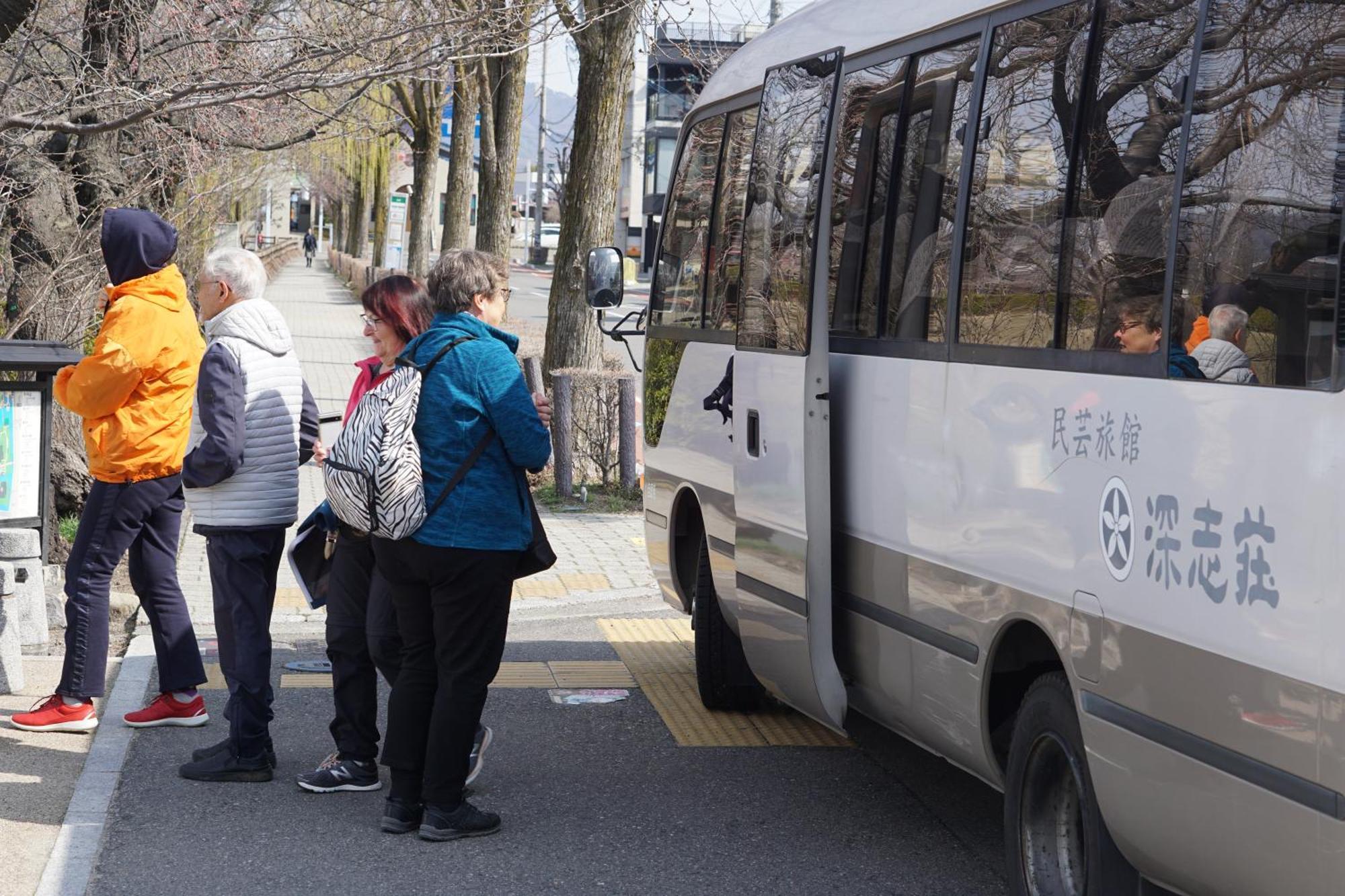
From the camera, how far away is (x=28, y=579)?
7.48 meters

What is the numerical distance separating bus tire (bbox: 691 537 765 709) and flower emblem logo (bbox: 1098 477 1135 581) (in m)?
3.00

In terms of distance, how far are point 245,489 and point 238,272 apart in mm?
762

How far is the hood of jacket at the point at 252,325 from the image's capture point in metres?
5.79

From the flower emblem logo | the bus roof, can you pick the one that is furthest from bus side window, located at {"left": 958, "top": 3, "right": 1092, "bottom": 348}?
the flower emblem logo

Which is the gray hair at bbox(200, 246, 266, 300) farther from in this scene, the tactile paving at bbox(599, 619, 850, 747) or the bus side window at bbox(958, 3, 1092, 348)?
the bus side window at bbox(958, 3, 1092, 348)

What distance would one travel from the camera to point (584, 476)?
12867 millimetres

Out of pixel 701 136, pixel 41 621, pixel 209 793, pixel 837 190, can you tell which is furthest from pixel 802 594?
pixel 41 621

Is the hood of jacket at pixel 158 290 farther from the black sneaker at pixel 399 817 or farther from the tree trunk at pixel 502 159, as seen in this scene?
the tree trunk at pixel 502 159

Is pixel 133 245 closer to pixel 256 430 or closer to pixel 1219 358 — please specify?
pixel 256 430

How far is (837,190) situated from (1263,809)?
271 centimetres

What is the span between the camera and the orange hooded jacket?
6004 mm

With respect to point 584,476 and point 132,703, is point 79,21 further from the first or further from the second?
point 132,703

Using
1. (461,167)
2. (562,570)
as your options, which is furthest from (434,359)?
(461,167)

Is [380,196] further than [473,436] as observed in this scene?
Yes
